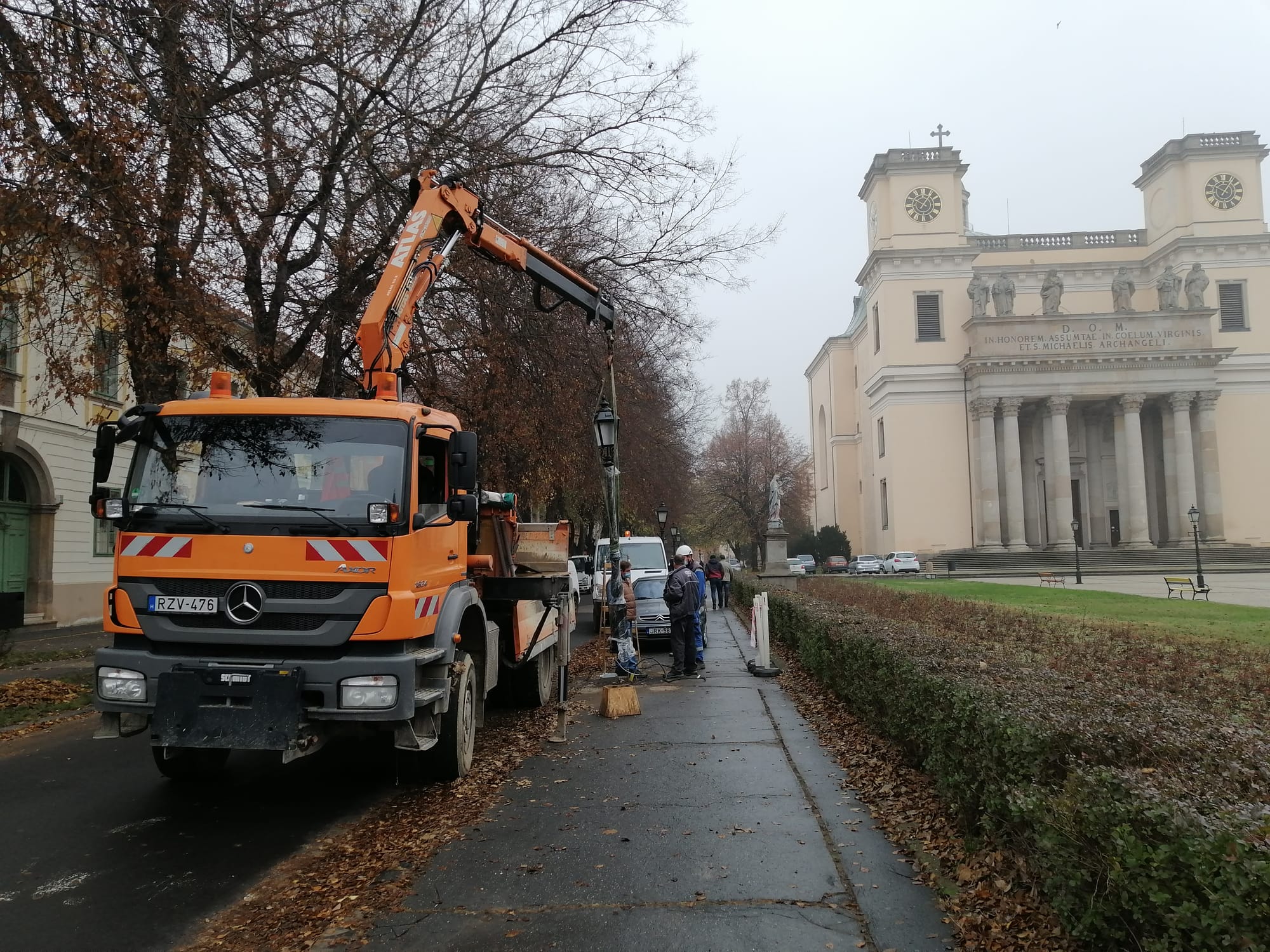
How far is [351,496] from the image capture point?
6.36 metres

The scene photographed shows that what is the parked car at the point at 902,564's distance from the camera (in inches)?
2154

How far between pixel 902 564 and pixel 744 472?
487 inches

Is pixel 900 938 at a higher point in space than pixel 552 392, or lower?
lower

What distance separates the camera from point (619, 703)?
10516 mm

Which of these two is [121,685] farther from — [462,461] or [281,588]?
[462,461]

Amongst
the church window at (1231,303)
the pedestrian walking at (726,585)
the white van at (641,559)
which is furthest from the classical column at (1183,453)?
the white van at (641,559)

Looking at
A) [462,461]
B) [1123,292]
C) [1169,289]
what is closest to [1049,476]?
[1123,292]

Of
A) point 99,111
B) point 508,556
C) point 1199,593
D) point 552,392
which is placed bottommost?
point 1199,593

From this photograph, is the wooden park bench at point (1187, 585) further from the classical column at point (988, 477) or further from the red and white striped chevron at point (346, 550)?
the classical column at point (988, 477)

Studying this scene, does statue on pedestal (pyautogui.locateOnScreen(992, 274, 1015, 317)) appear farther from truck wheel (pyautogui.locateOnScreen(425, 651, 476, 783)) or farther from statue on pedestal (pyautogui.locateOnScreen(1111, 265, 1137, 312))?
truck wheel (pyautogui.locateOnScreen(425, 651, 476, 783))

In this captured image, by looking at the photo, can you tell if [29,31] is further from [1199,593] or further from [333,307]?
[1199,593]

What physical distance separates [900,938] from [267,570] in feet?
14.2

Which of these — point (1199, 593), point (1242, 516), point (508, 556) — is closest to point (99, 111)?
point (508, 556)

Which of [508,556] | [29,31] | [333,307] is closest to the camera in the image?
[29,31]
